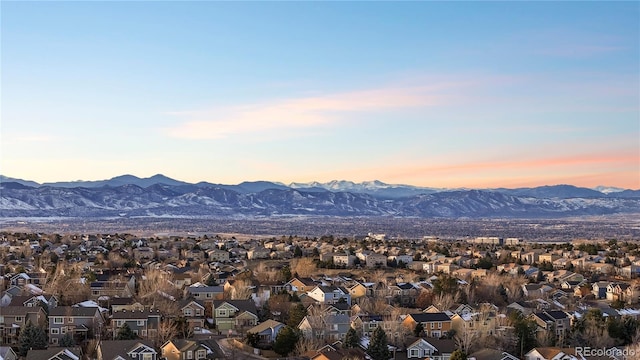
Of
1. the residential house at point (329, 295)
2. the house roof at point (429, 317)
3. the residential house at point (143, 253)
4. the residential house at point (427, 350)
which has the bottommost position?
the residential house at point (427, 350)

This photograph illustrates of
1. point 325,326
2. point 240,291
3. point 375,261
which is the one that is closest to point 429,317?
point 325,326

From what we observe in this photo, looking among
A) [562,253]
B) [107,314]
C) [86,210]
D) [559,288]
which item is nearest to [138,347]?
[107,314]

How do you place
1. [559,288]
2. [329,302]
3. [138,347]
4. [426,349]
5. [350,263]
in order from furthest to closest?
[350,263] → [559,288] → [329,302] → [426,349] → [138,347]

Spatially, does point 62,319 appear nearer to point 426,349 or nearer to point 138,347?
point 138,347

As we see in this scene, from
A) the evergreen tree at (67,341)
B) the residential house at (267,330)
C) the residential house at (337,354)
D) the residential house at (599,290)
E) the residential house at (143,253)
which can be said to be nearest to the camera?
the residential house at (337,354)

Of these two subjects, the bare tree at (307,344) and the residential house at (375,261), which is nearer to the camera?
the bare tree at (307,344)

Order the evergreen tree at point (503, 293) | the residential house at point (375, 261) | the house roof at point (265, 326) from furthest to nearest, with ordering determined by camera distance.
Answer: the residential house at point (375, 261)
the evergreen tree at point (503, 293)
the house roof at point (265, 326)

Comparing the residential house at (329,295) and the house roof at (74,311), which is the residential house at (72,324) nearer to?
the house roof at (74,311)

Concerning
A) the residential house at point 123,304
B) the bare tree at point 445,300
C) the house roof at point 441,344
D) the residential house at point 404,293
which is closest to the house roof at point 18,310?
the residential house at point 123,304
